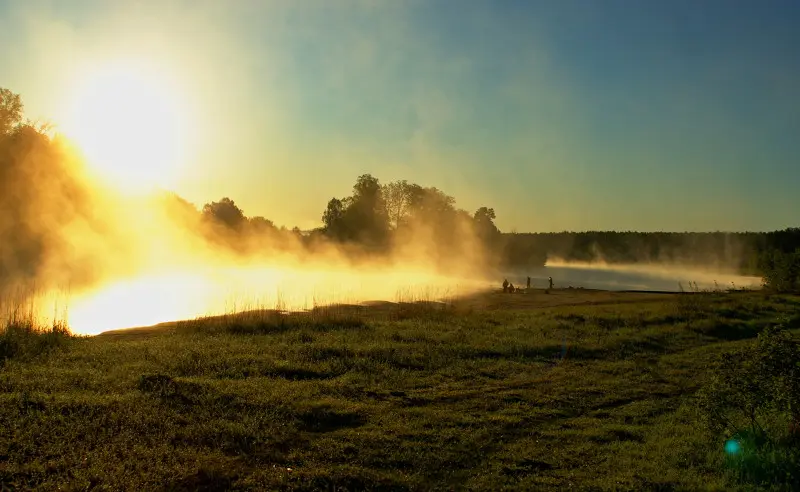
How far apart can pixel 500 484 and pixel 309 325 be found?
11930 millimetres

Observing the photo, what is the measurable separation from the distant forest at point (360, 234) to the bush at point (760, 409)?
1521 inches

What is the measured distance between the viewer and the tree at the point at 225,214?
258 feet

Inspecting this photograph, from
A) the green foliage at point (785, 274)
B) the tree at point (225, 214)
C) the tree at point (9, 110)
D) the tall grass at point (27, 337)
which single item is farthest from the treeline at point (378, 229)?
the tall grass at point (27, 337)

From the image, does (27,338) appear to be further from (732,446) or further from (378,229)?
(378,229)

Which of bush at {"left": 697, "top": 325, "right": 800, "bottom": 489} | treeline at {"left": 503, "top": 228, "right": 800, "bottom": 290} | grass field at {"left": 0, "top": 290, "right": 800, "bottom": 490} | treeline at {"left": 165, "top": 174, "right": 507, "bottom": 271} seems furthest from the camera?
treeline at {"left": 503, "top": 228, "right": 800, "bottom": 290}

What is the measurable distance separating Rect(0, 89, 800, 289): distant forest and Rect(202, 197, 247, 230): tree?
0.54 ft

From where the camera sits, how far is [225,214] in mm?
81062

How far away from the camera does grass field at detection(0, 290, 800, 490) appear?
714 cm

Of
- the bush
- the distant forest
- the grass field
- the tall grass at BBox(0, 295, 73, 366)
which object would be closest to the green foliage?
the distant forest

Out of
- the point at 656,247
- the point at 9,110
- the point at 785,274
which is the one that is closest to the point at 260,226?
the point at 9,110

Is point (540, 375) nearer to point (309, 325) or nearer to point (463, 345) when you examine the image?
point (463, 345)

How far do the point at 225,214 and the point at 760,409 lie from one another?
78.9 m

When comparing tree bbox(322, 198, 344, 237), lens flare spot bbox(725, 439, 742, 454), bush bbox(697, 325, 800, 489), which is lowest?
lens flare spot bbox(725, 439, 742, 454)

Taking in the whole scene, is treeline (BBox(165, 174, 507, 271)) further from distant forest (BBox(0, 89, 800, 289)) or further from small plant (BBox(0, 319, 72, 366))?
small plant (BBox(0, 319, 72, 366))
